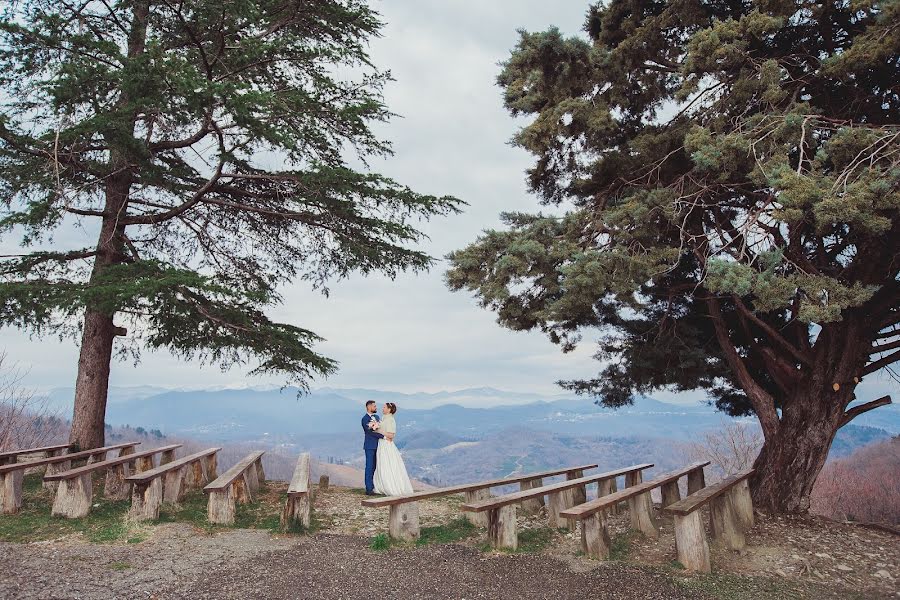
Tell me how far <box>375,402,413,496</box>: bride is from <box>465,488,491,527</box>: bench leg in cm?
199

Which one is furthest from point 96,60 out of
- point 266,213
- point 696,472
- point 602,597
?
point 696,472

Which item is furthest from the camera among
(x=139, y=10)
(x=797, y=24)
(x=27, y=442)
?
(x=27, y=442)

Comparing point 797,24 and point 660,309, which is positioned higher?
point 797,24

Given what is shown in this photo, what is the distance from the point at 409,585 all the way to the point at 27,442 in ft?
63.0

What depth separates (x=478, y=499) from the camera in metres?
6.89

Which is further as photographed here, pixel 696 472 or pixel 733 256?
pixel 696 472

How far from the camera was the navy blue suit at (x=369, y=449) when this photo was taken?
9.33m

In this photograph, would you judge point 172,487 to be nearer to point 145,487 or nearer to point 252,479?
point 145,487

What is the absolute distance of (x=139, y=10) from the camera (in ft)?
35.2

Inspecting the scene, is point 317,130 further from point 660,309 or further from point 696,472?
point 696,472

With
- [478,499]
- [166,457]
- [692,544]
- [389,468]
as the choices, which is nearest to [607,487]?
[478,499]

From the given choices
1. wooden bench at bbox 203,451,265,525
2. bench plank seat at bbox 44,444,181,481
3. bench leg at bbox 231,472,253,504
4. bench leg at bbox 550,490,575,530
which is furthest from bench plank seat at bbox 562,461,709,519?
bench plank seat at bbox 44,444,181,481

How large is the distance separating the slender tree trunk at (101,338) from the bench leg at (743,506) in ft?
33.3

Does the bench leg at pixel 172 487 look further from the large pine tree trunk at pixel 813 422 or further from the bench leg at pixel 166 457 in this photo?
the large pine tree trunk at pixel 813 422
